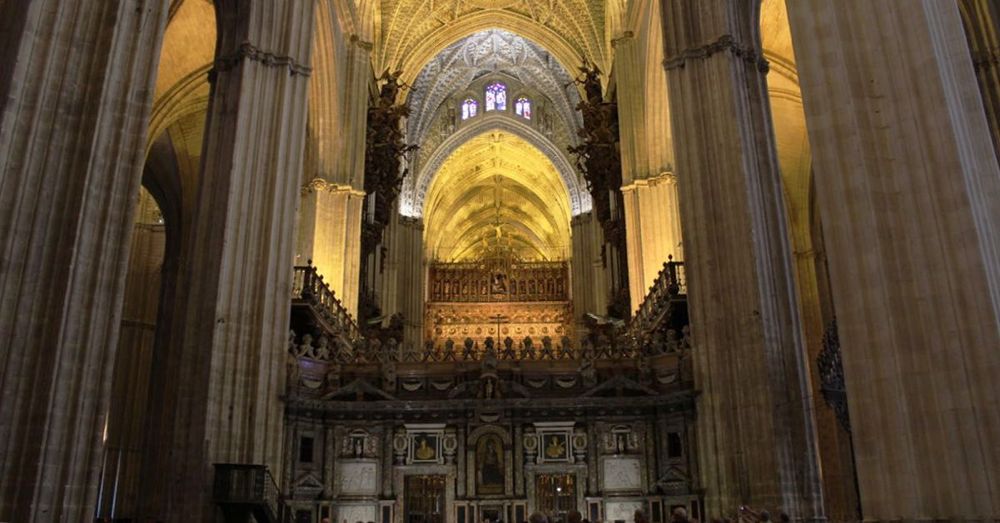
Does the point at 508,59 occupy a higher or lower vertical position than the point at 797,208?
higher

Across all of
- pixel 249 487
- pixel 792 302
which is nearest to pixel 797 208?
pixel 792 302

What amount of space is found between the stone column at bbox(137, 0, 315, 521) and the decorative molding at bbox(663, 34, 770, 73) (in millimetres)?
6455

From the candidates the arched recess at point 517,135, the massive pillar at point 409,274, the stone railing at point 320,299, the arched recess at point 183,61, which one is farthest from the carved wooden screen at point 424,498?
the arched recess at point 517,135

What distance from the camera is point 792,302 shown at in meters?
11.4

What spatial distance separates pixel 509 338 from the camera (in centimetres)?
1534

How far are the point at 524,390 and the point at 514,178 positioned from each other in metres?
27.0

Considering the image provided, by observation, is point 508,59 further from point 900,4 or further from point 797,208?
point 900,4

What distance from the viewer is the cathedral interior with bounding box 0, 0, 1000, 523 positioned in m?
6.27

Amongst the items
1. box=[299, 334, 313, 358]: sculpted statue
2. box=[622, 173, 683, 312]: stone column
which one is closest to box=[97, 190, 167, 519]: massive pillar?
box=[299, 334, 313, 358]: sculpted statue

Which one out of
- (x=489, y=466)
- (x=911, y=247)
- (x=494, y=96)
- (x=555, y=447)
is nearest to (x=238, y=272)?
(x=489, y=466)

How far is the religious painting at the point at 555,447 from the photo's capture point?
1337 centimetres

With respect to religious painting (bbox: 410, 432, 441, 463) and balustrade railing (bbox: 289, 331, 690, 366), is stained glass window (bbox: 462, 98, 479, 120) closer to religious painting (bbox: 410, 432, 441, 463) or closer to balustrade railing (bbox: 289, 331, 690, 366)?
balustrade railing (bbox: 289, 331, 690, 366)

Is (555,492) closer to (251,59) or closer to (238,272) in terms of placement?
(238,272)

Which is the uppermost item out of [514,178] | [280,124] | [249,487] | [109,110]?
[514,178]
